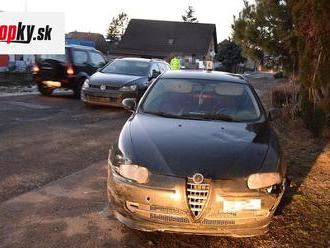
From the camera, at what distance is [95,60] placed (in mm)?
17078

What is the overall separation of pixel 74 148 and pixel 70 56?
26.7ft

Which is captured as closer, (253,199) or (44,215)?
(253,199)

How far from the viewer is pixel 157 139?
190 inches

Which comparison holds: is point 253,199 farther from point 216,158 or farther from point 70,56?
point 70,56

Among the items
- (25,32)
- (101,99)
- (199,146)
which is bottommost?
(101,99)

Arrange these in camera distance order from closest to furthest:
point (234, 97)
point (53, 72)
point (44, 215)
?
point (44, 215)
point (234, 97)
point (53, 72)

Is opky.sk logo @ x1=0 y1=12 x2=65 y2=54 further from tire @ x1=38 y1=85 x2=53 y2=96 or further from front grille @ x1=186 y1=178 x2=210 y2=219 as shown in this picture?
front grille @ x1=186 y1=178 x2=210 y2=219

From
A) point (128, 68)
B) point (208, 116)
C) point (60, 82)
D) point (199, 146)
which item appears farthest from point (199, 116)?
point (60, 82)

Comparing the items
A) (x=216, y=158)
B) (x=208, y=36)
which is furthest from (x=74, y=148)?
(x=208, y=36)

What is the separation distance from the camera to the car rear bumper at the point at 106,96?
1316 centimetres

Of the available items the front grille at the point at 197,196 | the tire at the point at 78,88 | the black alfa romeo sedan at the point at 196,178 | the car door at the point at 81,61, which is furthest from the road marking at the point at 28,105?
the front grille at the point at 197,196

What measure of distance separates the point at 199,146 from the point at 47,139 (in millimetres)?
4901

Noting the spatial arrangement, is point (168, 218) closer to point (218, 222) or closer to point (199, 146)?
point (218, 222)

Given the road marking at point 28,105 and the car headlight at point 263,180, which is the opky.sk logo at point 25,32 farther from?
the car headlight at point 263,180
